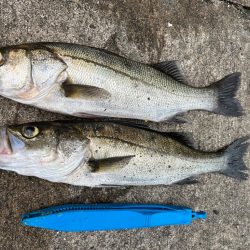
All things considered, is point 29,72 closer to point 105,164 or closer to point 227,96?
point 105,164

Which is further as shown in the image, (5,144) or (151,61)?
Result: (151,61)

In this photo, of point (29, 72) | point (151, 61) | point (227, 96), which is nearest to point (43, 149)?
point (29, 72)

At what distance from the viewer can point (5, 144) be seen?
7.38 ft

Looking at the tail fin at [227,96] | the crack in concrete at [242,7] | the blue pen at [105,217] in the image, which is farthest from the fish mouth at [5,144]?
the crack in concrete at [242,7]

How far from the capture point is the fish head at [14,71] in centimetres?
226

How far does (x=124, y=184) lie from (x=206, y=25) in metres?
1.52

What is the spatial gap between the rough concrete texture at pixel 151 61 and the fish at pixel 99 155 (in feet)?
0.93

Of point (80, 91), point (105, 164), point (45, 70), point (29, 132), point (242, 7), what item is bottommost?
point (105, 164)

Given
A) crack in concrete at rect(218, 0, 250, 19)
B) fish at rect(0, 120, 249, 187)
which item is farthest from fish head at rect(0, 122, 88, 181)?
crack in concrete at rect(218, 0, 250, 19)

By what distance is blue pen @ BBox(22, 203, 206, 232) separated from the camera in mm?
2561

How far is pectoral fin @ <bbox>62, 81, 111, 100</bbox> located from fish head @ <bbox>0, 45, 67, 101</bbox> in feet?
0.18

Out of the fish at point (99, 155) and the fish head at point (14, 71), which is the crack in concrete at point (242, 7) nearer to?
the fish at point (99, 155)

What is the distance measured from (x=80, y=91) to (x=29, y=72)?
12.3 inches

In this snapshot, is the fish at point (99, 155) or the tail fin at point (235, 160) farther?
the tail fin at point (235, 160)
